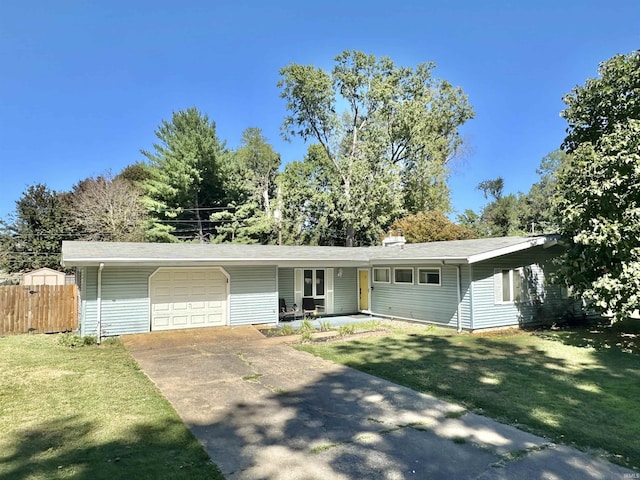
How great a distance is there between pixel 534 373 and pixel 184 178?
24.1 m

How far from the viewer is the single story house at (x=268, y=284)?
37.9 feet

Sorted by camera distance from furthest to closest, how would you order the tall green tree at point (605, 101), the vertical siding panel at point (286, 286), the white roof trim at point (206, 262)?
the vertical siding panel at point (286, 286)
the tall green tree at point (605, 101)
the white roof trim at point (206, 262)

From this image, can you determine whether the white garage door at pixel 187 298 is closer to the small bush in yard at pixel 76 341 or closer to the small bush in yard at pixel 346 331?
the small bush in yard at pixel 76 341

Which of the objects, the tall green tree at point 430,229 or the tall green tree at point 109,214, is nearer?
the tall green tree at point 430,229

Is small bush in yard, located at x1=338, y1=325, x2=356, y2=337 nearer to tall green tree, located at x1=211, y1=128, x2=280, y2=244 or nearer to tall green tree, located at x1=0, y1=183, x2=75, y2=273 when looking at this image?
tall green tree, located at x1=211, y1=128, x2=280, y2=244

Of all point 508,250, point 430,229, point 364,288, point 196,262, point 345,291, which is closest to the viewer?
point 508,250

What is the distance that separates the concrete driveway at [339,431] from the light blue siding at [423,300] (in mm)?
6146

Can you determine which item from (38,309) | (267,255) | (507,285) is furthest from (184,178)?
(507,285)

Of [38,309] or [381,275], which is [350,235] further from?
[38,309]

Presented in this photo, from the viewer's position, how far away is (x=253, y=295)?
1385cm

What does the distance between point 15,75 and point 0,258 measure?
13.6 m

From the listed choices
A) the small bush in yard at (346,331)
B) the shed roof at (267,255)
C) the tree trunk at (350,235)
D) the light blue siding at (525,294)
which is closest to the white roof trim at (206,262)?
the shed roof at (267,255)

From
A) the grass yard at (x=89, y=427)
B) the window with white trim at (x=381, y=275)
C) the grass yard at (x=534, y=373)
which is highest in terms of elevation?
the window with white trim at (x=381, y=275)

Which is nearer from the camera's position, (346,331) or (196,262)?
(346,331)
